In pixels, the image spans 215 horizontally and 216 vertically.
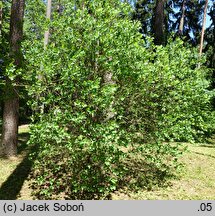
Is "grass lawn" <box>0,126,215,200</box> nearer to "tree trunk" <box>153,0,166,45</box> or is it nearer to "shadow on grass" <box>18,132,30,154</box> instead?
"shadow on grass" <box>18,132,30,154</box>

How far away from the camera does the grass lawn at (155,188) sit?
8.12m

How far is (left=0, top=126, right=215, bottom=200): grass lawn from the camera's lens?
26.6ft

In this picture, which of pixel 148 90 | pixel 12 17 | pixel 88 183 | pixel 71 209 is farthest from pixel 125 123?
pixel 12 17

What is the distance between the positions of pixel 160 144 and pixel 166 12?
22.4m

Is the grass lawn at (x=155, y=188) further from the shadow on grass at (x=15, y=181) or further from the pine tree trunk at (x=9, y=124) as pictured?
the pine tree trunk at (x=9, y=124)

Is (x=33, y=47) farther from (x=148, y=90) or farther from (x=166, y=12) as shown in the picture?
(x=166, y=12)

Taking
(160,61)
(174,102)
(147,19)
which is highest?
(147,19)

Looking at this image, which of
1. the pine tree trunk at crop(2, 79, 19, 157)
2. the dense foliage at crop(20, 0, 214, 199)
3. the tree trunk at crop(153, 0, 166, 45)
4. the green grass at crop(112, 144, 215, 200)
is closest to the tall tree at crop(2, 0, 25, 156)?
the pine tree trunk at crop(2, 79, 19, 157)

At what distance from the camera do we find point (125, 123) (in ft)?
24.6

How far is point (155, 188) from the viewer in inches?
345

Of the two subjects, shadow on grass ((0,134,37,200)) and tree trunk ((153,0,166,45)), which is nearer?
shadow on grass ((0,134,37,200))

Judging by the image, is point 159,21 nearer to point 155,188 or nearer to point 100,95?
point 155,188

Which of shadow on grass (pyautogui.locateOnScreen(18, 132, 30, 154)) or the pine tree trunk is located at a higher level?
the pine tree trunk

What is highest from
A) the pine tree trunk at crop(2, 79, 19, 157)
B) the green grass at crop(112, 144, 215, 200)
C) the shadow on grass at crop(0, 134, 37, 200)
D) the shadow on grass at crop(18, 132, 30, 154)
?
the pine tree trunk at crop(2, 79, 19, 157)
